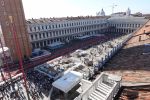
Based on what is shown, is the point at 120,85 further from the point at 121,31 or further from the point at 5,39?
the point at 121,31

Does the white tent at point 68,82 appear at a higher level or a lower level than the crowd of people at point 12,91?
higher

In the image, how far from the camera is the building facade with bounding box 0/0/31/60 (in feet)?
170

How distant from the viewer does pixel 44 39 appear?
7538 centimetres

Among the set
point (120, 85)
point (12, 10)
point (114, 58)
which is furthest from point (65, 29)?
point (120, 85)

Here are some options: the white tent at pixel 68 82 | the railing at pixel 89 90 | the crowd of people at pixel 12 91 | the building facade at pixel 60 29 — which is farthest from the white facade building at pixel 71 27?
the railing at pixel 89 90

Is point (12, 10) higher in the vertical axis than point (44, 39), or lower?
higher

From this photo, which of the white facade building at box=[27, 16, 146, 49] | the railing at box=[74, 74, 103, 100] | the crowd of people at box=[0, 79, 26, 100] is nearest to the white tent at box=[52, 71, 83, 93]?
the crowd of people at box=[0, 79, 26, 100]

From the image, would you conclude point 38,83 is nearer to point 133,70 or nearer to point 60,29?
point 133,70

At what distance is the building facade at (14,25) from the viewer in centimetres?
5187

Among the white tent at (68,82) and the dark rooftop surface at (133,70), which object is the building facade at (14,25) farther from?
the dark rooftop surface at (133,70)

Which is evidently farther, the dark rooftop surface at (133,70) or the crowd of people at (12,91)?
the crowd of people at (12,91)

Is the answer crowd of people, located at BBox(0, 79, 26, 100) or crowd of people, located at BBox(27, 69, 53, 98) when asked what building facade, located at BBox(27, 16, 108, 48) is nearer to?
crowd of people, located at BBox(27, 69, 53, 98)

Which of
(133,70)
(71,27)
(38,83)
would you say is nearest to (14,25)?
(38,83)

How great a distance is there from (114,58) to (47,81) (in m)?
22.9
